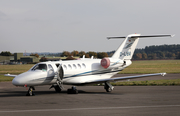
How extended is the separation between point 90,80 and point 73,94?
6.70 feet

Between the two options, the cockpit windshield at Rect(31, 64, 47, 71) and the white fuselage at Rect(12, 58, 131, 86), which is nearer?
the white fuselage at Rect(12, 58, 131, 86)

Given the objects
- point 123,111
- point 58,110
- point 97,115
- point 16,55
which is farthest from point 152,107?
point 16,55

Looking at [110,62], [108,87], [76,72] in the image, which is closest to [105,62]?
[110,62]

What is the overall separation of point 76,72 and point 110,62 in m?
3.40

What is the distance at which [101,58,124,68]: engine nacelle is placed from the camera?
75.0 ft

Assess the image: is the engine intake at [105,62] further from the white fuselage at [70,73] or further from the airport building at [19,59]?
the airport building at [19,59]

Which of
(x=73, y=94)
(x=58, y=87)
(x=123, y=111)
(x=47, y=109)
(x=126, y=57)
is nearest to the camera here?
(x=123, y=111)

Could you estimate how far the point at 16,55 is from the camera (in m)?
174

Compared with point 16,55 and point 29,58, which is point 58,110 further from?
point 16,55

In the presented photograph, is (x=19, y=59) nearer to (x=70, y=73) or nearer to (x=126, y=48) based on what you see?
(x=126, y=48)

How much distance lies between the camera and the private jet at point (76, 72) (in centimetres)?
1944

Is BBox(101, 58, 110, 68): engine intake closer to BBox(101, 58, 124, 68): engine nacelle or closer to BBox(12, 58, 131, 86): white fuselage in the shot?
BBox(101, 58, 124, 68): engine nacelle

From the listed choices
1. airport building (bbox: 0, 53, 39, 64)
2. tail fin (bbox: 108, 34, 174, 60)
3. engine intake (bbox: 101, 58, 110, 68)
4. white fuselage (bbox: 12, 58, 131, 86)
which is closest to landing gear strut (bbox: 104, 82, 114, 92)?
white fuselage (bbox: 12, 58, 131, 86)

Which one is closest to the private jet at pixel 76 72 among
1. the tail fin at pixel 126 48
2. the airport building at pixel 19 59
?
the tail fin at pixel 126 48
